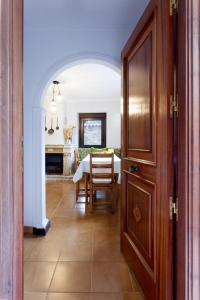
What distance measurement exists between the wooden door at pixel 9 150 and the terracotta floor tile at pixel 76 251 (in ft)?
4.28

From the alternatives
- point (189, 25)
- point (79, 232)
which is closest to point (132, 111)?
point (189, 25)

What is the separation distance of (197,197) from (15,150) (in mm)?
780

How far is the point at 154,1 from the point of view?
4.35 feet

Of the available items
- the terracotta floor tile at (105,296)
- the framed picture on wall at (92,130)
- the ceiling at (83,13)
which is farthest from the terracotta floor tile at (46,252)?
the framed picture on wall at (92,130)

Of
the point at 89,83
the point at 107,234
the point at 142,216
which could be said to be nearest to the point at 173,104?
the point at 142,216

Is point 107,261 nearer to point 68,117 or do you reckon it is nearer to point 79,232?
point 79,232

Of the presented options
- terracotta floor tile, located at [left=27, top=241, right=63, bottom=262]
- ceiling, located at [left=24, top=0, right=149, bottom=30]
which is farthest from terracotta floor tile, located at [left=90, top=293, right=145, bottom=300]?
ceiling, located at [left=24, top=0, right=149, bottom=30]

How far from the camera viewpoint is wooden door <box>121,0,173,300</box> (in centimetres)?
111

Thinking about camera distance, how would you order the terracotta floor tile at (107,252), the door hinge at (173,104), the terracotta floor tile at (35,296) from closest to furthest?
the door hinge at (173,104), the terracotta floor tile at (35,296), the terracotta floor tile at (107,252)

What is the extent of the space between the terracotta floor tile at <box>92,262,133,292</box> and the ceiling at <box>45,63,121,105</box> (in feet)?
8.71

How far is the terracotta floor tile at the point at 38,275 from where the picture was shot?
168 centimetres

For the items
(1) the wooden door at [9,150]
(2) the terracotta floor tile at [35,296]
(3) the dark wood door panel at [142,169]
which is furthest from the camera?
(2) the terracotta floor tile at [35,296]

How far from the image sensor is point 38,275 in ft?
6.03

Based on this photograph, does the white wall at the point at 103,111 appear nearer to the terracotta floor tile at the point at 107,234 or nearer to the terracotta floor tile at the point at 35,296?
the terracotta floor tile at the point at 107,234
